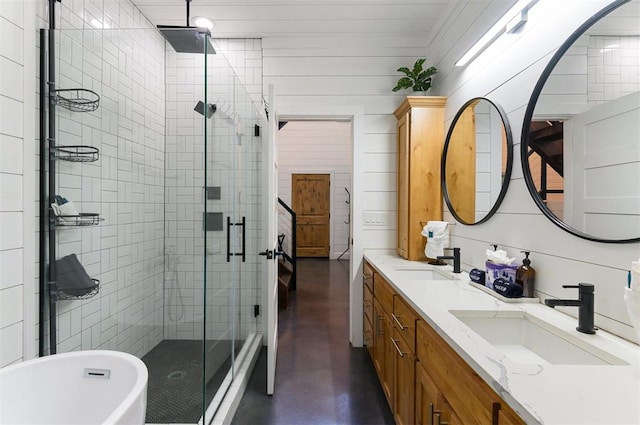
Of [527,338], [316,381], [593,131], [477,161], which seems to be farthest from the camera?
[316,381]

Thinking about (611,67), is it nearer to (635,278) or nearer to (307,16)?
(635,278)

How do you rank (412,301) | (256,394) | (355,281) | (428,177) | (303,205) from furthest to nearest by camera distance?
(303,205) < (355,281) < (428,177) < (256,394) < (412,301)

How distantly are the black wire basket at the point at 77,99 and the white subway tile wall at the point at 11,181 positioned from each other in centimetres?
28

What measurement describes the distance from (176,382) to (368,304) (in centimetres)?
152

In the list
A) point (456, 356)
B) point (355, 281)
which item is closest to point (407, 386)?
point (456, 356)

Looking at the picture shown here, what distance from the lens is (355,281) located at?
2.82 metres

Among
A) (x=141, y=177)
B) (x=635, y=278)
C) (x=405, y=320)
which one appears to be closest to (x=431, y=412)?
(x=405, y=320)

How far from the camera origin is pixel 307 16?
2.46 m

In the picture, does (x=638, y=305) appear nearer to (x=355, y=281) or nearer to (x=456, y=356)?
(x=456, y=356)

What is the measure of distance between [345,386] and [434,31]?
2.97 metres

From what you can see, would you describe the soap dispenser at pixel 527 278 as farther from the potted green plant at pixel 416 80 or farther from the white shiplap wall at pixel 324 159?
the white shiplap wall at pixel 324 159

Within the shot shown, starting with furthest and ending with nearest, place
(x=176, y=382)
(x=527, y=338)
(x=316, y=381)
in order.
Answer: (x=316, y=381) → (x=176, y=382) → (x=527, y=338)

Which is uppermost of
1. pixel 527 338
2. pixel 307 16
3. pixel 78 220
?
pixel 307 16

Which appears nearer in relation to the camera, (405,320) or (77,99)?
(405,320)
